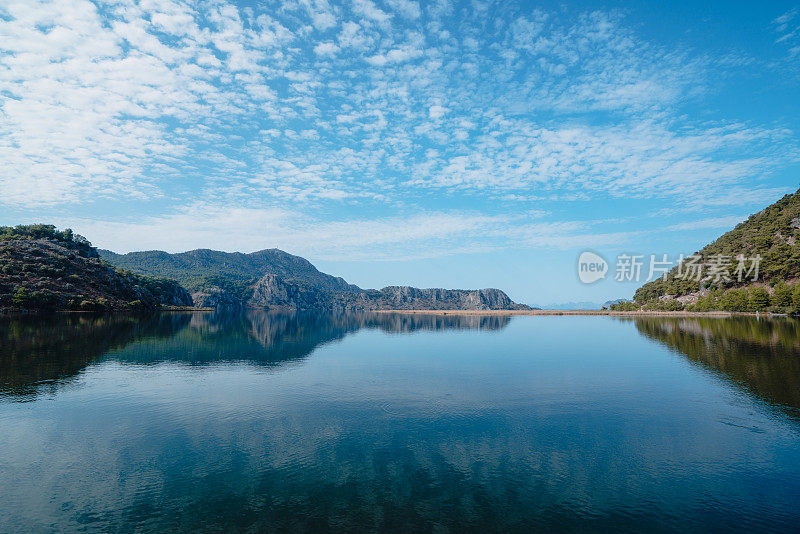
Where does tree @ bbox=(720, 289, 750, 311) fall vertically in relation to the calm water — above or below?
above

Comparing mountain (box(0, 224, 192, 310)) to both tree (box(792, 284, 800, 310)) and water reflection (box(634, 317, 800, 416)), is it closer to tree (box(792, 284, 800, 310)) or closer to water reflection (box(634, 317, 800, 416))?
water reflection (box(634, 317, 800, 416))

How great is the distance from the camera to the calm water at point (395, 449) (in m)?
18.5

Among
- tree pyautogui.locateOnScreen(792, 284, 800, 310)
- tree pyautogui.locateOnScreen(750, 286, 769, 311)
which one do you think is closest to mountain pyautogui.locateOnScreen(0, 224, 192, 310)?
tree pyautogui.locateOnScreen(792, 284, 800, 310)

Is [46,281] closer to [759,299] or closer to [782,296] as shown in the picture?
[782,296]

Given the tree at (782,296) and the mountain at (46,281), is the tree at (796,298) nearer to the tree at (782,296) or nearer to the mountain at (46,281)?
the tree at (782,296)

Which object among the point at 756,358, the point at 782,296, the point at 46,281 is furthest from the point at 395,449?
the point at 46,281

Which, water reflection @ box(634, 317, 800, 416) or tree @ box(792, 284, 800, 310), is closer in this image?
water reflection @ box(634, 317, 800, 416)

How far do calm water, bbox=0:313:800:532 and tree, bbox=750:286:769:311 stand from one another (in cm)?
13752

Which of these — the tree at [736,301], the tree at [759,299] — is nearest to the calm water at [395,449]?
the tree at [759,299]

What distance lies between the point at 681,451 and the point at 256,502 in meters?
28.0

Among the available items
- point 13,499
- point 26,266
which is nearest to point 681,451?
point 13,499

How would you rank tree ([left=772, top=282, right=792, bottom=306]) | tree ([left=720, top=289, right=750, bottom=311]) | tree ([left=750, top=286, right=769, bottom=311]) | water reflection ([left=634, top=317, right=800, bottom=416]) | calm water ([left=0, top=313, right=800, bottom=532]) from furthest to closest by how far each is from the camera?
tree ([left=720, top=289, right=750, bottom=311])
tree ([left=750, top=286, right=769, bottom=311])
tree ([left=772, top=282, right=792, bottom=306])
water reflection ([left=634, top=317, right=800, bottom=416])
calm water ([left=0, top=313, right=800, bottom=532])

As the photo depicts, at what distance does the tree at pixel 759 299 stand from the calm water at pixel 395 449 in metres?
138

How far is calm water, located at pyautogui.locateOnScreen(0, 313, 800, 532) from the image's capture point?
18469 millimetres
